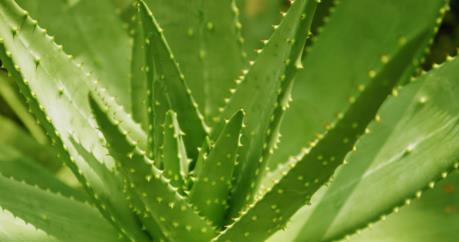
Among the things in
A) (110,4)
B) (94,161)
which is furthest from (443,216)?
(110,4)

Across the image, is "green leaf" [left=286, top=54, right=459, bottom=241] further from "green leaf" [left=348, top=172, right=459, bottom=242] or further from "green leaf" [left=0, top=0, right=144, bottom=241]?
"green leaf" [left=0, top=0, right=144, bottom=241]

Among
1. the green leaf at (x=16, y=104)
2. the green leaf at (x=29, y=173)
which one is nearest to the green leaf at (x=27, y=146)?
the green leaf at (x=16, y=104)

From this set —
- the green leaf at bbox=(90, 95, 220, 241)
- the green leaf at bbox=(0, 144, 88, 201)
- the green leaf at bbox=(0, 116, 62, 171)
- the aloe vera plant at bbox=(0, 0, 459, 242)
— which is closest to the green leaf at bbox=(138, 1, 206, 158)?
the aloe vera plant at bbox=(0, 0, 459, 242)

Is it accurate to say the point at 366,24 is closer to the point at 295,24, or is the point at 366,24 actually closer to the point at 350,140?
the point at 295,24

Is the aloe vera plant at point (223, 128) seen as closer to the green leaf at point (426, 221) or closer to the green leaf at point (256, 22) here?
the green leaf at point (426, 221)

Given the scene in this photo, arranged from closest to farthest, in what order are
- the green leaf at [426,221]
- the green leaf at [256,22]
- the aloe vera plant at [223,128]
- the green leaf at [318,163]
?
the green leaf at [318,163]
the aloe vera plant at [223,128]
the green leaf at [426,221]
the green leaf at [256,22]

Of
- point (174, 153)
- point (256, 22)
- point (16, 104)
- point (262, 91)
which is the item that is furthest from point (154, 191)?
point (16, 104)
